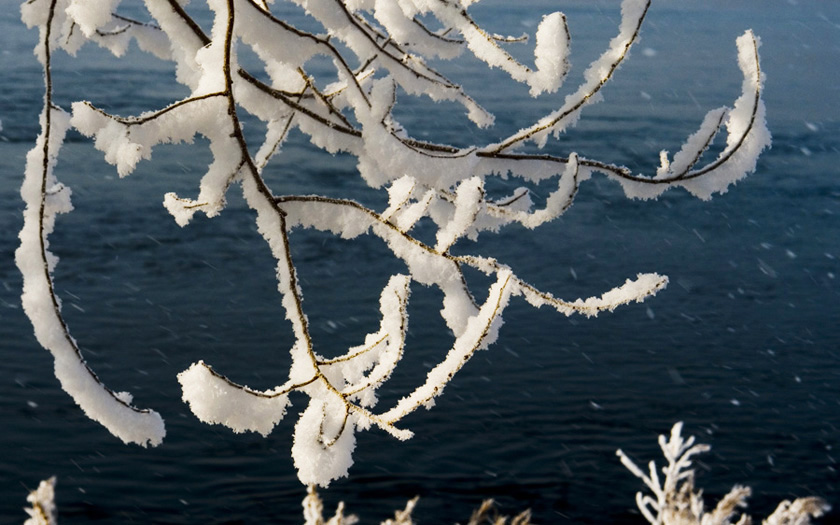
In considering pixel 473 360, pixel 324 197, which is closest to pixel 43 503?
pixel 324 197

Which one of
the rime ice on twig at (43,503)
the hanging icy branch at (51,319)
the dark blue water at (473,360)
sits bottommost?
the rime ice on twig at (43,503)

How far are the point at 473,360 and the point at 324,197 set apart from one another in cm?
1246

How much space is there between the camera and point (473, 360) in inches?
580

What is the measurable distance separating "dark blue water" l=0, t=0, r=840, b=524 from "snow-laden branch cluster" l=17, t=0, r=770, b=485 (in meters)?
9.62

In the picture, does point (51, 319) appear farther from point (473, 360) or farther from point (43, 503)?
point (473, 360)

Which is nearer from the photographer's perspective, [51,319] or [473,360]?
[51,319]

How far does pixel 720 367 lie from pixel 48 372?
911cm

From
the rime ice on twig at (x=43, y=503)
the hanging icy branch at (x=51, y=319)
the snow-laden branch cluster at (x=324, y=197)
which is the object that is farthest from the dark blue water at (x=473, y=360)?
the hanging icy branch at (x=51, y=319)

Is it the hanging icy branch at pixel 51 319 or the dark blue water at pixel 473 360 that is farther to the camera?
the dark blue water at pixel 473 360

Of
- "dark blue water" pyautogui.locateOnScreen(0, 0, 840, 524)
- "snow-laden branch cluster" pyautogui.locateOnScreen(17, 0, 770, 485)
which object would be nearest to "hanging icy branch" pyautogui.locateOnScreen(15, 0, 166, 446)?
"snow-laden branch cluster" pyautogui.locateOnScreen(17, 0, 770, 485)

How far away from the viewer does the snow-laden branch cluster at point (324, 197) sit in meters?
2.20

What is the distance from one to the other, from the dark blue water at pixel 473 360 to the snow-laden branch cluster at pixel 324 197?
962 centimetres

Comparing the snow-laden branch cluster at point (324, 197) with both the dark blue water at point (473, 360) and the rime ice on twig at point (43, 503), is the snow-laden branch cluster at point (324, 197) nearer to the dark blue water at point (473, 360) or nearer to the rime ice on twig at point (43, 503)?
the rime ice on twig at point (43, 503)

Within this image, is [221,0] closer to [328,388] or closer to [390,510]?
[328,388]
